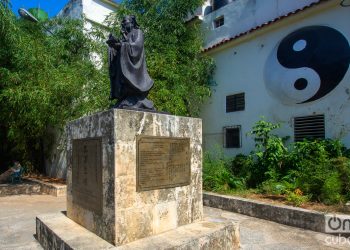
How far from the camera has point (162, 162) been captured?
13.8 feet

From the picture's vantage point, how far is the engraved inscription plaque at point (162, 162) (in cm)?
398

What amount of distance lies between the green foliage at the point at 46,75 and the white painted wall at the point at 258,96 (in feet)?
12.6

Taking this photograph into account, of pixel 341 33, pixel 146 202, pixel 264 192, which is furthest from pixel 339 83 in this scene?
pixel 146 202

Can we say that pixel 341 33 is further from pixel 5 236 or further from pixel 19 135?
pixel 19 135

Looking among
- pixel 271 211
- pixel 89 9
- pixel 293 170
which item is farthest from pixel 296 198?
pixel 89 9

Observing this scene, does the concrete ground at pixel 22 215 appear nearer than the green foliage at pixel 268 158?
Yes

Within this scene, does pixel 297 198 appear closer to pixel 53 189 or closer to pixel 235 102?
pixel 235 102

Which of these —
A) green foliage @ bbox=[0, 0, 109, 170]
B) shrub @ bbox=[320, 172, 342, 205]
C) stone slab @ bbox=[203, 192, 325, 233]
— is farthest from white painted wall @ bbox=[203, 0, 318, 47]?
stone slab @ bbox=[203, 192, 325, 233]

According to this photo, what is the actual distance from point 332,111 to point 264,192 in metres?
2.65

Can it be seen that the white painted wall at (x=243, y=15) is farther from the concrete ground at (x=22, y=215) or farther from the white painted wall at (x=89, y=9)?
the concrete ground at (x=22, y=215)

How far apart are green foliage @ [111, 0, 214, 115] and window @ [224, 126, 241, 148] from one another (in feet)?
4.40

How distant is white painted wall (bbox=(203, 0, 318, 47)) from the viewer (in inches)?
391

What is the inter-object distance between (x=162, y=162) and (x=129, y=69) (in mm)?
1321

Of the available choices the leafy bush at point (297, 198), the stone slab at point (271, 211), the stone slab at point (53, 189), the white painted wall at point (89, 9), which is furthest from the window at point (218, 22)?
the stone slab at point (53, 189)
